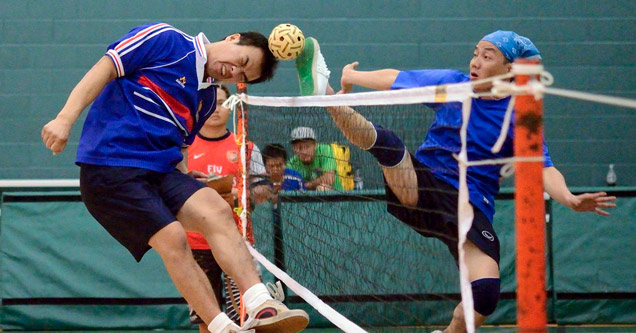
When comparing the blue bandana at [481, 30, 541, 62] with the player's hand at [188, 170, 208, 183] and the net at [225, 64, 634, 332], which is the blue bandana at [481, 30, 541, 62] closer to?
the net at [225, 64, 634, 332]

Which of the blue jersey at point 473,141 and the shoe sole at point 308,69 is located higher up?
the shoe sole at point 308,69

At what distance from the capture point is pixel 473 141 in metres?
4.28

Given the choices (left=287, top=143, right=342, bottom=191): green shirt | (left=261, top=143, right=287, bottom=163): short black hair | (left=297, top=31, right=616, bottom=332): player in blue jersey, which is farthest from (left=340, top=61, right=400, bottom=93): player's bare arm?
(left=261, top=143, right=287, bottom=163): short black hair

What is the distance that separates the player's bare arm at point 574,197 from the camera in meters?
3.75

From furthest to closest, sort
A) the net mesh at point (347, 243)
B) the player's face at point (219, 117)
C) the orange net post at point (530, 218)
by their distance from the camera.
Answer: the player's face at point (219, 117) → the net mesh at point (347, 243) → the orange net post at point (530, 218)

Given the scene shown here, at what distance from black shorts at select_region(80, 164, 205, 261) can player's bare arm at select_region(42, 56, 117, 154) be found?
0.90ft

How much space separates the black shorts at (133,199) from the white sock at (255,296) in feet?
1.56

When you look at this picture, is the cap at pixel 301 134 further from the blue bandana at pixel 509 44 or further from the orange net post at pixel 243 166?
the blue bandana at pixel 509 44

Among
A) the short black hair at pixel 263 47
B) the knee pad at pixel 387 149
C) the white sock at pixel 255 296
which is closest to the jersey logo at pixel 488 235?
the knee pad at pixel 387 149

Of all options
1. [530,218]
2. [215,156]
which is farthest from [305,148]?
[530,218]

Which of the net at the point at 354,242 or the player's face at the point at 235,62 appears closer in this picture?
the net at the point at 354,242

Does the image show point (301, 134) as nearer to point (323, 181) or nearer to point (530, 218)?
point (323, 181)

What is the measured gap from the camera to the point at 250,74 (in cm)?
432

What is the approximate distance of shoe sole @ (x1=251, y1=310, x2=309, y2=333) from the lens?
381 cm
